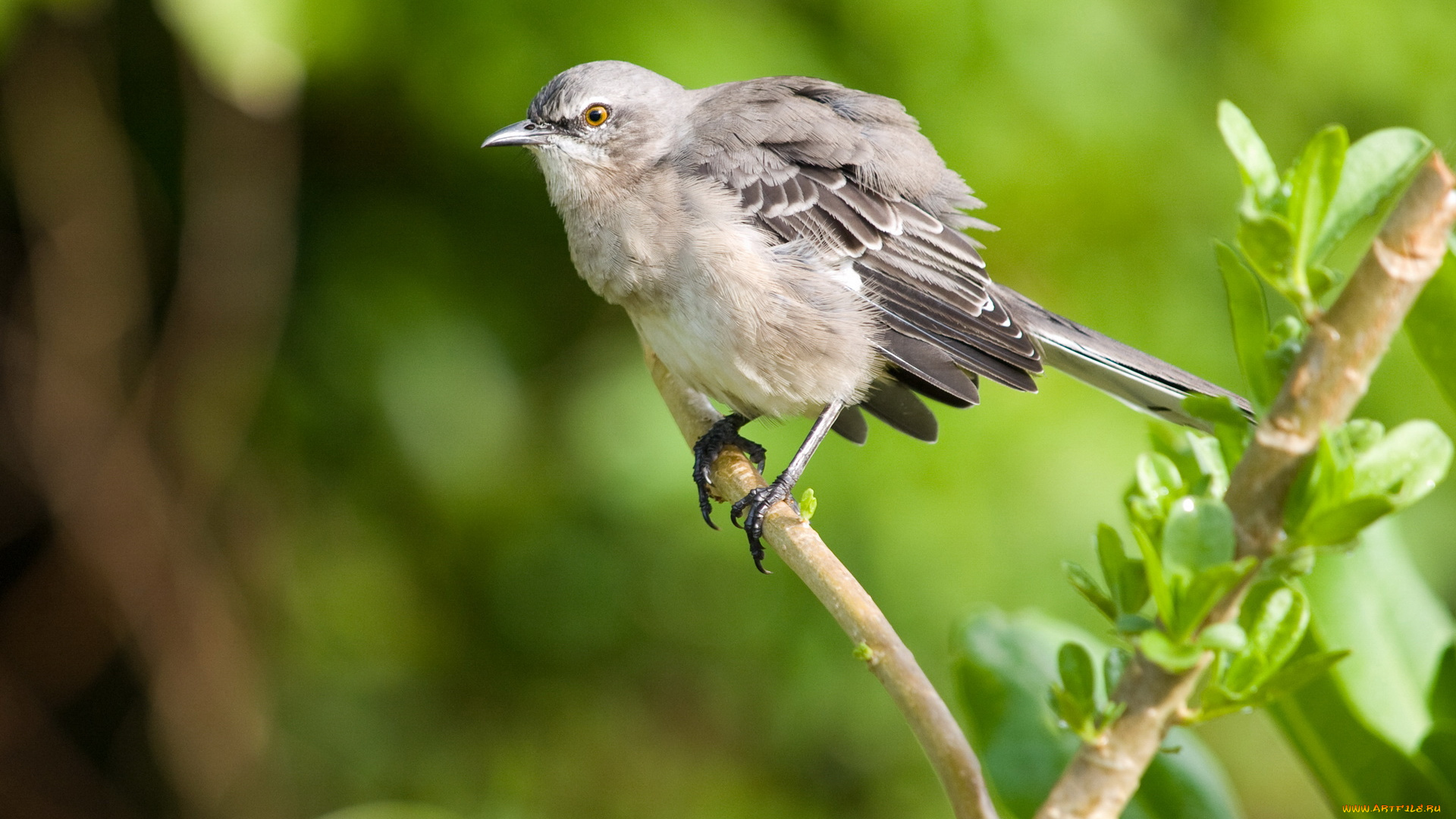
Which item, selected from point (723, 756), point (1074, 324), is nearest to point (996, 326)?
point (1074, 324)

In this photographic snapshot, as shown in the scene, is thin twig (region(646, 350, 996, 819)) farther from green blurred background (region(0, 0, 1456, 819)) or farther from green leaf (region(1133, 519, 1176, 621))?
green blurred background (region(0, 0, 1456, 819))

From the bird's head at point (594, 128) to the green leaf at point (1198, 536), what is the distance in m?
2.26

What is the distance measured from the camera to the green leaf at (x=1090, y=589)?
3.72 ft

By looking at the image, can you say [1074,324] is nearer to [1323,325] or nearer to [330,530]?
[1323,325]

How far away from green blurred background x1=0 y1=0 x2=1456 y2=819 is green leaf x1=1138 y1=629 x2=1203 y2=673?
97.2 inches

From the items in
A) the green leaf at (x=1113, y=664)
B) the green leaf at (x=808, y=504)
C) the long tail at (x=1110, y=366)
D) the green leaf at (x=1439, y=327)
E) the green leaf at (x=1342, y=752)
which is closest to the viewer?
the green leaf at (x=1113, y=664)

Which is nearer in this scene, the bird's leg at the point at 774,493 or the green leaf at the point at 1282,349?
the green leaf at the point at 1282,349

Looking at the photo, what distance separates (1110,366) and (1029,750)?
3.91 ft

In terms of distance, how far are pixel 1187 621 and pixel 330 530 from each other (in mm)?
3686

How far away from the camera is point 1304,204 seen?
100 centimetres

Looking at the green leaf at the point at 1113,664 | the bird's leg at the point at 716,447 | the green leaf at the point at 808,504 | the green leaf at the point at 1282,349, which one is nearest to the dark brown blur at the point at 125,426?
the bird's leg at the point at 716,447

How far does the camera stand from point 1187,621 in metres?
1.00

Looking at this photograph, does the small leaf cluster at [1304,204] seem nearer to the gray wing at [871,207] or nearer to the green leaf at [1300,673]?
the green leaf at [1300,673]

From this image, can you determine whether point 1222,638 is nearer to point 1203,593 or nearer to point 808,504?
point 1203,593
